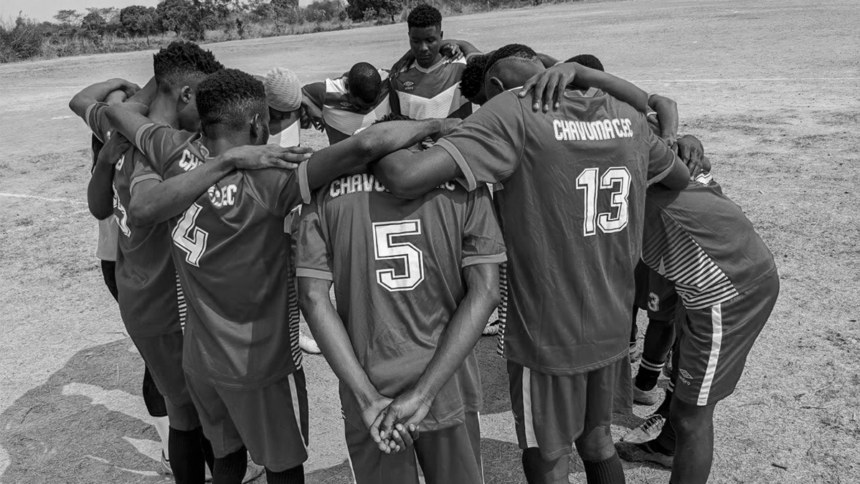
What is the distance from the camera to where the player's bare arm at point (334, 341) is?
8.41 feet

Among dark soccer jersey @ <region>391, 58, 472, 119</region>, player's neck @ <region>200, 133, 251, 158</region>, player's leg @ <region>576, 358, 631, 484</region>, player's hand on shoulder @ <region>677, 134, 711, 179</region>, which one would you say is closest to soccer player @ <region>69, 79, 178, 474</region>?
player's neck @ <region>200, 133, 251, 158</region>

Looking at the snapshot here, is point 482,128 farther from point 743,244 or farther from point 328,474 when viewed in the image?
point 328,474

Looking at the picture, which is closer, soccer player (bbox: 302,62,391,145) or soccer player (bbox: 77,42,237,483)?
soccer player (bbox: 77,42,237,483)

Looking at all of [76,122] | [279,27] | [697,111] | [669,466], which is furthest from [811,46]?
[279,27]

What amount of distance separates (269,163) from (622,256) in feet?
5.03

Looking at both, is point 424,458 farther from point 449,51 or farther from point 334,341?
point 449,51

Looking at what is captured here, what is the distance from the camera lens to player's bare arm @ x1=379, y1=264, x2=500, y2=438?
2527 millimetres

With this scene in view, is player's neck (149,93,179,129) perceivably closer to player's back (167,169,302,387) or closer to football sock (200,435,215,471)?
player's back (167,169,302,387)

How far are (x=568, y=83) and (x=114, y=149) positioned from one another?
84.6 inches

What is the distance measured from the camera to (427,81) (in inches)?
257

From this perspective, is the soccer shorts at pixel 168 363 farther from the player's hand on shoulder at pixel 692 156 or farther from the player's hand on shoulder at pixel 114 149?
the player's hand on shoulder at pixel 692 156

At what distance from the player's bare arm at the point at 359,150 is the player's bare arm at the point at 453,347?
549 millimetres

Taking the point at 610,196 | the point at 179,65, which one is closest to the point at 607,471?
the point at 610,196

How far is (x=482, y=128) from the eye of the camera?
2.71m
